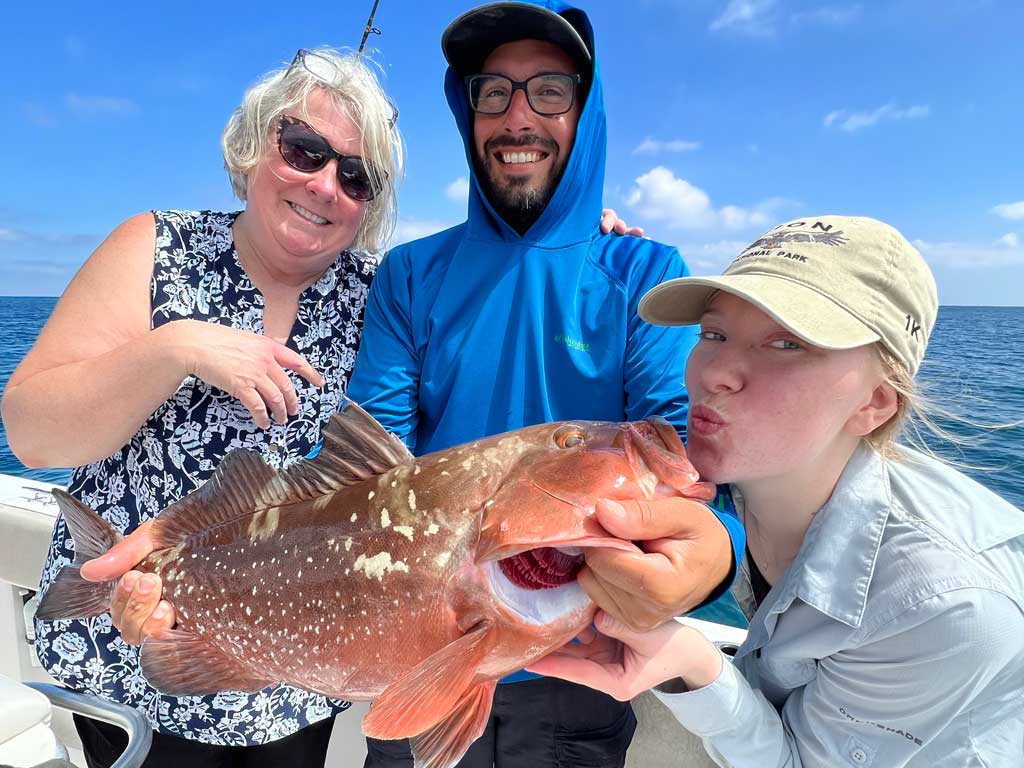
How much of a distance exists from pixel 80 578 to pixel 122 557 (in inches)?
7.7

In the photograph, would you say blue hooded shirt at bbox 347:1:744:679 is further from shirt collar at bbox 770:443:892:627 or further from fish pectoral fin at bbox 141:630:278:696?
fish pectoral fin at bbox 141:630:278:696

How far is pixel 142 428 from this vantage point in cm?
243

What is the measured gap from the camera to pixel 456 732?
1.66 metres

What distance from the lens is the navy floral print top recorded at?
242 centimetres

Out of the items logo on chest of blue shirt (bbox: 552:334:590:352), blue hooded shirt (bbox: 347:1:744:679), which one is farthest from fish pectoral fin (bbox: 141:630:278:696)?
logo on chest of blue shirt (bbox: 552:334:590:352)

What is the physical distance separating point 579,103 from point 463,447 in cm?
145

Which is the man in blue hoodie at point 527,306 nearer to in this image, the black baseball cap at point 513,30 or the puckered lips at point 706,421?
the black baseball cap at point 513,30

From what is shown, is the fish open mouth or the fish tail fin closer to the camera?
the fish open mouth

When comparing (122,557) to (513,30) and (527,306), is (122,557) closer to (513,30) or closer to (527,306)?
(527,306)

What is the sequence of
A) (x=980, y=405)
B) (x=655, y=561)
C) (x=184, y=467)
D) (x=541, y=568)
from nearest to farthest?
(x=655, y=561) < (x=541, y=568) < (x=184, y=467) < (x=980, y=405)

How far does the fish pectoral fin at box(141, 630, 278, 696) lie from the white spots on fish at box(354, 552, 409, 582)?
690 millimetres

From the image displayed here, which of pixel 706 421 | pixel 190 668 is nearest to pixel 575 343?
pixel 706 421

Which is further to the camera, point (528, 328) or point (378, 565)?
point (528, 328)

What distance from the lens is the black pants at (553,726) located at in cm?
236
